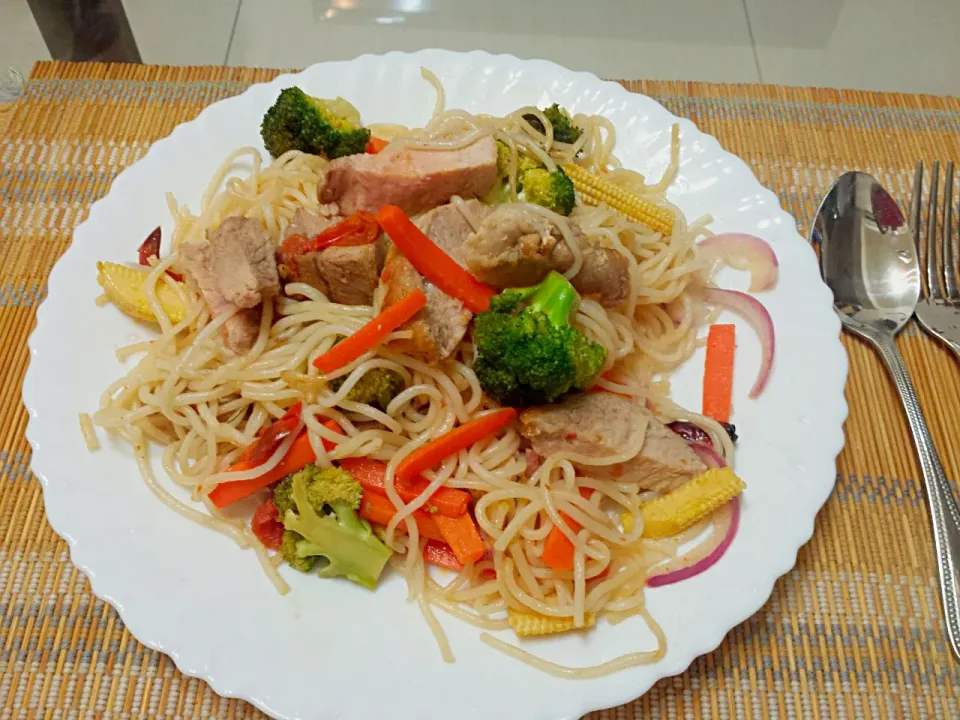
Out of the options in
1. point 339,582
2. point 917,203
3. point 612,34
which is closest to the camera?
point 339,582

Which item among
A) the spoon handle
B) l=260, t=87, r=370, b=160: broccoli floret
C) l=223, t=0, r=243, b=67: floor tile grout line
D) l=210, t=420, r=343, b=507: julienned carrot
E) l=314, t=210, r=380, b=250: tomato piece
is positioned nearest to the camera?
l=210, t=420, r=343, b=507: julienned carrot

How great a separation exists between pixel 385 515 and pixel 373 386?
53 centimetres

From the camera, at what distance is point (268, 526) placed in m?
2.61

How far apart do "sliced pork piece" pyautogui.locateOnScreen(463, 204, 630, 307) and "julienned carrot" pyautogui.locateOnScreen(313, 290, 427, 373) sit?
311 millimetres

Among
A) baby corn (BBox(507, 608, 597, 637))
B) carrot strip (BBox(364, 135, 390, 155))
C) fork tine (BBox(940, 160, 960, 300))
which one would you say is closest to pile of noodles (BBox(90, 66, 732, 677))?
baby corn (BBox(507, 608, 597, 637))

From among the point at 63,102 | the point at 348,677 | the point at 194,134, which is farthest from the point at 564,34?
the point at 348,677

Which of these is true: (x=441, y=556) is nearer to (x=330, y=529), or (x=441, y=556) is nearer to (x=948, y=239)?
(x=330, y=529)

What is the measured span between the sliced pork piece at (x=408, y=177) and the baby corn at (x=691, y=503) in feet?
5.49

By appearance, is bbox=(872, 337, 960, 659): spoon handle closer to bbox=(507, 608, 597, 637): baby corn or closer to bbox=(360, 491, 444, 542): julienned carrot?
bbox=(507, 608, 597, 637): baby corn

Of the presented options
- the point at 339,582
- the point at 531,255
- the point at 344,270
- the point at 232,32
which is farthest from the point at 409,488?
the point at 232,32

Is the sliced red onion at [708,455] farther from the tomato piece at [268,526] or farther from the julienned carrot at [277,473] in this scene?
the tomato piece at [268,526]

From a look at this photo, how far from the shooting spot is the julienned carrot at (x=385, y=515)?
260 centimetres

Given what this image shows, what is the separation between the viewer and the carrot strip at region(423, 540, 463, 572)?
263 cm

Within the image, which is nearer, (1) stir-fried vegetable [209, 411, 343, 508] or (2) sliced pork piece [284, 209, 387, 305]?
(1) stir-fried vegetable [209, 411, 343, 508]
